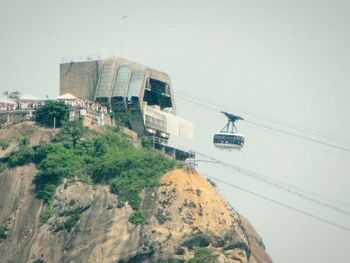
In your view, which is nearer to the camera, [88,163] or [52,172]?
[52,172]

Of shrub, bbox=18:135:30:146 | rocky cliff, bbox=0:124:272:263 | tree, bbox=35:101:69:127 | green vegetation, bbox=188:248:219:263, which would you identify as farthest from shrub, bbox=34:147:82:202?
green vegetation, bbox=188:248:219:263

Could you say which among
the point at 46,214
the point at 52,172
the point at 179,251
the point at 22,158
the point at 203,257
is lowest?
the point at 203,257

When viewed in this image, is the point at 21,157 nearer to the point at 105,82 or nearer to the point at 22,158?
the point at 22,158

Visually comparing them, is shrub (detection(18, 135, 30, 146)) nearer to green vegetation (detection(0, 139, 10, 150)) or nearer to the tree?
green vegetation (detection(0, 139, 10, 150))

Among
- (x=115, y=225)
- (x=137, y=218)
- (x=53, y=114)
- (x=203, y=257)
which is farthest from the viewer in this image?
(x=53, y=114)

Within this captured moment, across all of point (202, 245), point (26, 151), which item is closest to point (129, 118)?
point (26, 151)

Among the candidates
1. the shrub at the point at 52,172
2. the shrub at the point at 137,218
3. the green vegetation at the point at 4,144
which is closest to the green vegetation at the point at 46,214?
the shrub at the point at 52,172

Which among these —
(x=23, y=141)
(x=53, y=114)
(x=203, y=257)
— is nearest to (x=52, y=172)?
(x=23, y=141)
